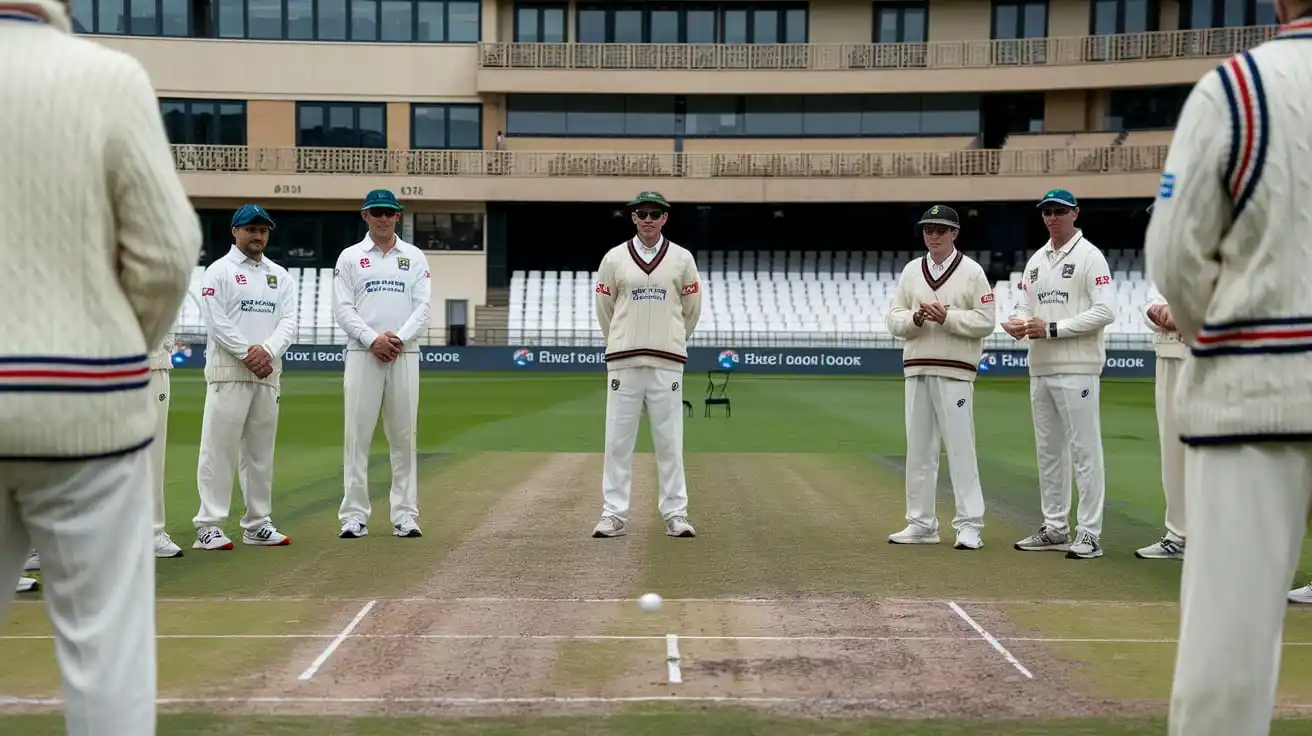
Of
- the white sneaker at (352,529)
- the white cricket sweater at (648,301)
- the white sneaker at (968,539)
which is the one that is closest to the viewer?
the white sneaker at (968,539)

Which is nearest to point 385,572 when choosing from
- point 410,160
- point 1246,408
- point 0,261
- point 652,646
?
point 652,646

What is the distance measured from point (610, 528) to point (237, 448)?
2.59m

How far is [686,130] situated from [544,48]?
559 centimetres

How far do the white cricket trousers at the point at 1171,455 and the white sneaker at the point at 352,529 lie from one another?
5353mm

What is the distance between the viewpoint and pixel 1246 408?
2957mm

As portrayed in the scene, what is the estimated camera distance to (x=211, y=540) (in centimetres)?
816

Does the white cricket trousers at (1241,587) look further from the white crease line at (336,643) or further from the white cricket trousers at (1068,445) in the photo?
the white cricket trousers at (1068,445)

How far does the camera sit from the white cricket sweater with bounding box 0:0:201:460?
285cm

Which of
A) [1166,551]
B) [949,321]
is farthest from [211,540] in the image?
[1166,551]

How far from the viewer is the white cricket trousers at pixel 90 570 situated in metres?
2.91

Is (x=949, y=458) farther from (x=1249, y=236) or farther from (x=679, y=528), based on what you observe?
(x=1249, y=236)

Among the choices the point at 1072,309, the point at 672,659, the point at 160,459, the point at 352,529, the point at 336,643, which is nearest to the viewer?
the point at 672,659

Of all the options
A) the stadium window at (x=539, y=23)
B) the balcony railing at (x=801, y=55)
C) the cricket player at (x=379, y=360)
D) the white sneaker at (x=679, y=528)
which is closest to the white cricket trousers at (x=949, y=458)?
the white sneaker at (x=679, y=528)

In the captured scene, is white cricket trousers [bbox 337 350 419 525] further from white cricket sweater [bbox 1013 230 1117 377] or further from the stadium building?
the stadium building
